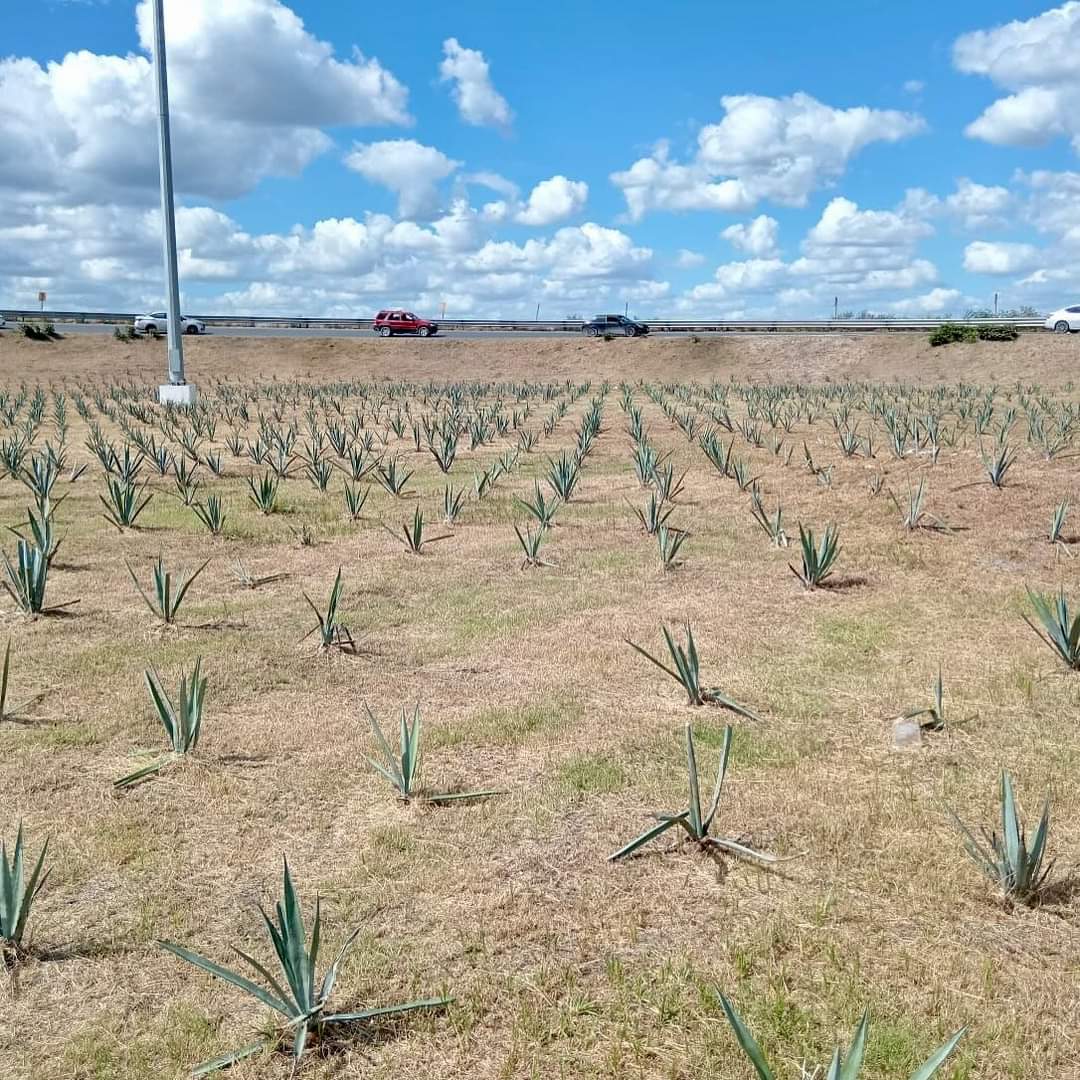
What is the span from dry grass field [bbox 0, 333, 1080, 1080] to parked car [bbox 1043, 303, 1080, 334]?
81.4 feet

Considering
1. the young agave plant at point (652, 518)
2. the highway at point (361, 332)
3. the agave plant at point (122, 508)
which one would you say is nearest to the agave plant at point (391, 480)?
the agave plant at point (122, 508)

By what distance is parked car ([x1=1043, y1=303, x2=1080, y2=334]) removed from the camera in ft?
95.0

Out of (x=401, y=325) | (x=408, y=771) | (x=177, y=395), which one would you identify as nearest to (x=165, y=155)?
(x=177, y=395)

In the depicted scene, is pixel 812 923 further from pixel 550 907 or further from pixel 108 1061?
pixel 108 1061

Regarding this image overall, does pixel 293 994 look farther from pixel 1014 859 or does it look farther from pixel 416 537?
pixel 416 537

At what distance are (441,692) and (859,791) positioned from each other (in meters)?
1.85

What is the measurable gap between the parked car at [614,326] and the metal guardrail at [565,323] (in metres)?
1.62

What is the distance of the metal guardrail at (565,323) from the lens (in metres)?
34.6

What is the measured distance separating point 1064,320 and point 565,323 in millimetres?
18524

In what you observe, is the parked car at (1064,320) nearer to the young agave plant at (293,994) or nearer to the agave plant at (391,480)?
the agave plant at (391,480)

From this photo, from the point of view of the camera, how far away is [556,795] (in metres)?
3.40

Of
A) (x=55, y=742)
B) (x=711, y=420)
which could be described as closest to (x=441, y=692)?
(x=55, y=742)

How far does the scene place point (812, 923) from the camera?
8.74 ft

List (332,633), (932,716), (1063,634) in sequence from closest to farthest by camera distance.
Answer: (932,716) < (1063,634) < (332,633)
